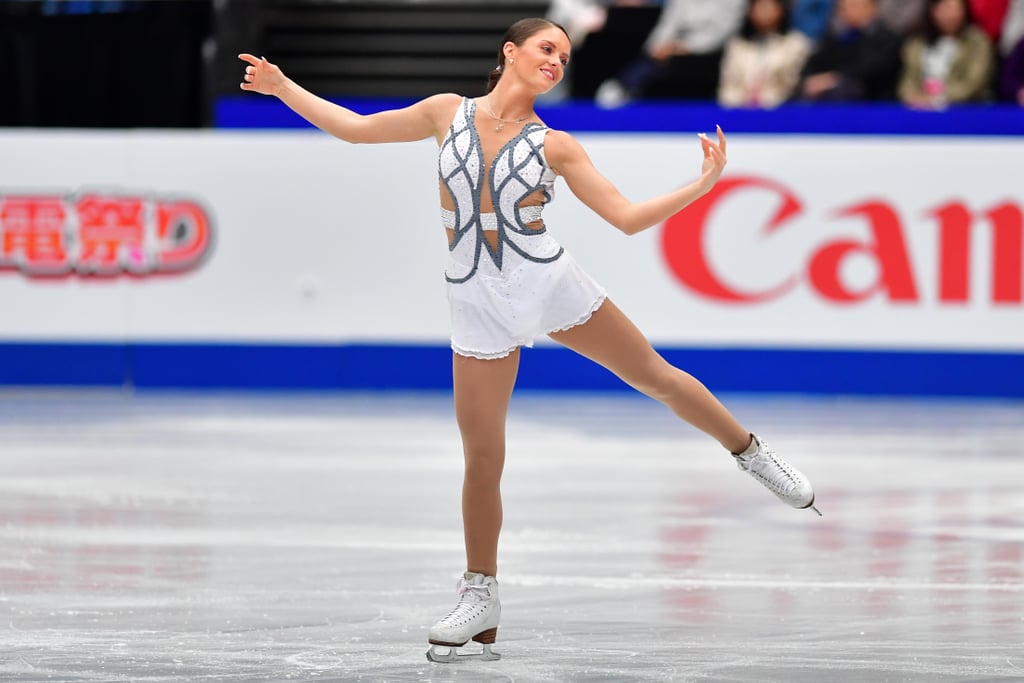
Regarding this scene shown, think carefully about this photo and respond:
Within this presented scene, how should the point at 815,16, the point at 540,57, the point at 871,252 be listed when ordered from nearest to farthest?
1. the point at 540,57
2. the point at 871,252
3. the point at 815,16

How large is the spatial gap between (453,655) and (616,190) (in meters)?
1.14

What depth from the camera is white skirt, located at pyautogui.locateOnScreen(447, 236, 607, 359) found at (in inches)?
144

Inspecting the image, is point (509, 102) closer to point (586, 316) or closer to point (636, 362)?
point (586, 316)

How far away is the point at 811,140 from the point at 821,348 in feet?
3.99

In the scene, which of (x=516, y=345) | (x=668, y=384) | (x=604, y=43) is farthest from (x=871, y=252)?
(x=516, y=345)

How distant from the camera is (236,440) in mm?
7320

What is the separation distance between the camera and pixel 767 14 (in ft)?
32.3

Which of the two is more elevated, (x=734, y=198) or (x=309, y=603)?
(x=734, y=198)

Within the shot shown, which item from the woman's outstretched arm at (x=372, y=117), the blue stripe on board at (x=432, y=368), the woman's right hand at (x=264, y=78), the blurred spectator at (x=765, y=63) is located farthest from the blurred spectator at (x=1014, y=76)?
the woman's right hand at (x=264, y=78)

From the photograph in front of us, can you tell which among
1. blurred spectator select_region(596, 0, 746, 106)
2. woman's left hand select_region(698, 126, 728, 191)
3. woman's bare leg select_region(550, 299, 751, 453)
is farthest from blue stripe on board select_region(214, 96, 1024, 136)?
woman's left hand select_region(698, 126, 728, 191)

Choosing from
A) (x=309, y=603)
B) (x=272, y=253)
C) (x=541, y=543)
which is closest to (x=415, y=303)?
(x=272, y=253)

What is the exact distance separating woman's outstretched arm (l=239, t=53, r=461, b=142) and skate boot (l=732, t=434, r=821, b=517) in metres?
1.18

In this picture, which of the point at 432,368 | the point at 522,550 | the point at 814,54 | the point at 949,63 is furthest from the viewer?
the point at 814,54

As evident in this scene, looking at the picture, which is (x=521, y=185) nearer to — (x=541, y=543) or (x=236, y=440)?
(x=541, y=543)
